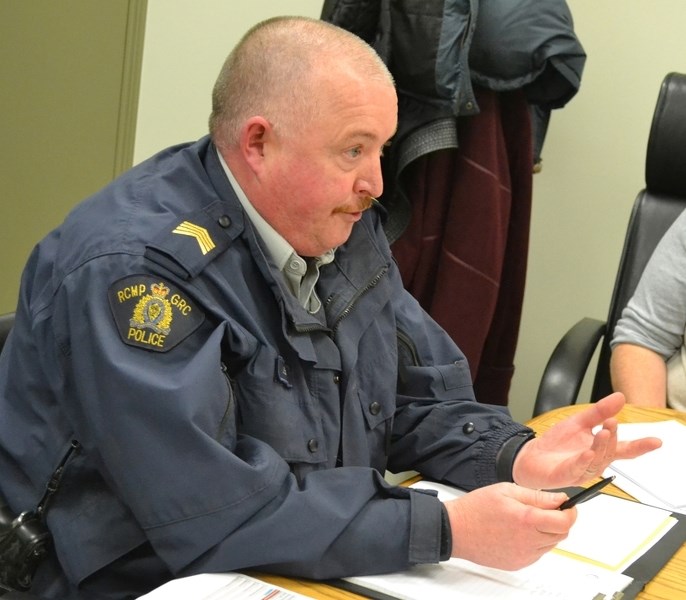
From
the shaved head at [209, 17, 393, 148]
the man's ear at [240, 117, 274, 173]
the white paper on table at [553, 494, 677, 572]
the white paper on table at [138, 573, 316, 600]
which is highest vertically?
the shaved head at [209, 17, 393, 148]

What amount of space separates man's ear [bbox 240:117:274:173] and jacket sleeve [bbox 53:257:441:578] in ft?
0.82

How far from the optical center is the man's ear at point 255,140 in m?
1.24

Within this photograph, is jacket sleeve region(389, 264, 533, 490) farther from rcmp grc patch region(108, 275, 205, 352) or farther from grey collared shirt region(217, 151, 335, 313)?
rcmp grc patch region(108, 275, 205, 352)

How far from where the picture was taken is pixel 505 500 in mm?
1067

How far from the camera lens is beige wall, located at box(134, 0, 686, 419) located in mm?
2855

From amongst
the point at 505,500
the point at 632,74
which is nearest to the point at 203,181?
the point at 505,500

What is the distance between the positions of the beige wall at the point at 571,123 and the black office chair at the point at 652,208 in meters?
0.57

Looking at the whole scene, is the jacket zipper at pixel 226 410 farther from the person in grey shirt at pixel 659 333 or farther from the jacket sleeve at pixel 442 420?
the person in grey shirt at pixel 659 333

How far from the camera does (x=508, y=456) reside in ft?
4.48

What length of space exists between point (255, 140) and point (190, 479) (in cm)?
45

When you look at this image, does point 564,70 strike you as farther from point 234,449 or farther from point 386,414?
point 234,449

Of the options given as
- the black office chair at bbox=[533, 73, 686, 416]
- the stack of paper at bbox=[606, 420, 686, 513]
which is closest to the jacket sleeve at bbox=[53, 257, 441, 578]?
the stack of paper at bbox=[606, 420, 686, 513]

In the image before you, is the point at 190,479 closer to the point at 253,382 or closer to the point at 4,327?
the point at 253,382

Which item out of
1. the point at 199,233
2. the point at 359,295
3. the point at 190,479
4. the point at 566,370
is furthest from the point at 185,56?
the point at 190,479
